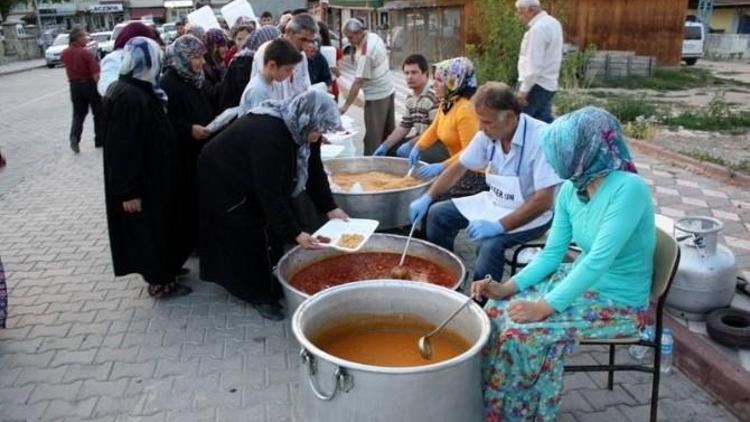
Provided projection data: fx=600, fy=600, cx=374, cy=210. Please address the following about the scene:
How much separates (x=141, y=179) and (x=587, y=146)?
2.60m

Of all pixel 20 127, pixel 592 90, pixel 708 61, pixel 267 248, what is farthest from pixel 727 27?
pixel 267 248

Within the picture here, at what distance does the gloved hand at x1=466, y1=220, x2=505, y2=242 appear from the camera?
3148mm

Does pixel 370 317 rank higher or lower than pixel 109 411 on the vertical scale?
higher

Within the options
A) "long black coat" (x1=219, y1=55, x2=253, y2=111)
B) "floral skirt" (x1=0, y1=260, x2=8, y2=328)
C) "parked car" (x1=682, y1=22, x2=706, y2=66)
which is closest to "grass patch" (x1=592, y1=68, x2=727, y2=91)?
"parked car" (x1=682, y1=22, x2=706, y2=66)

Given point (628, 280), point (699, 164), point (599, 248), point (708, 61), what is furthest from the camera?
point (708, 61)

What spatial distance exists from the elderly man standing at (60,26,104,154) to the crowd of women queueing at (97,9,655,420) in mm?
4499

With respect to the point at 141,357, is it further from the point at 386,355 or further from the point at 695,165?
the point at 695,165

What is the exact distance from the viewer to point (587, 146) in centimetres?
221

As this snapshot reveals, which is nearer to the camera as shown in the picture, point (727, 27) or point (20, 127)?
point (20, 127)

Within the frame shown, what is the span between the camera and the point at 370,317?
2.68 meters

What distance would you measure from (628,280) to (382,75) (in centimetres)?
478

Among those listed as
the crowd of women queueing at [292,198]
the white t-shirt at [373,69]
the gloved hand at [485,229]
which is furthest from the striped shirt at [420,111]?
the gloved hand at [485,229]

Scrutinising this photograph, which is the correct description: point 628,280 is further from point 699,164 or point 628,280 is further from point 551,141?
point 699,164

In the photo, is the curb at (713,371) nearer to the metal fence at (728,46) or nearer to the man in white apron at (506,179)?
the man in white apron at (506,179)
